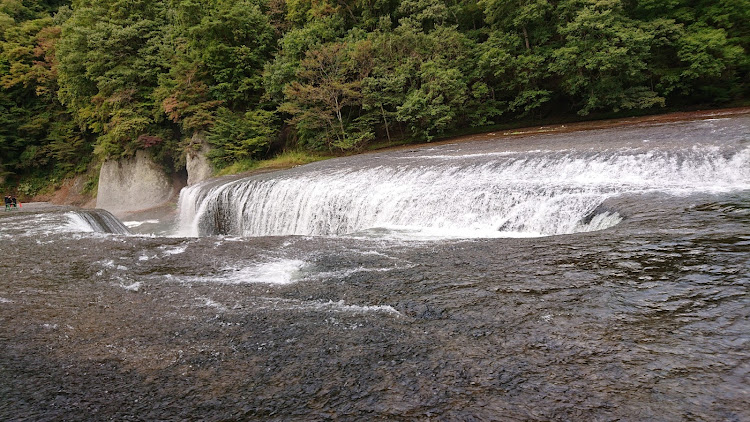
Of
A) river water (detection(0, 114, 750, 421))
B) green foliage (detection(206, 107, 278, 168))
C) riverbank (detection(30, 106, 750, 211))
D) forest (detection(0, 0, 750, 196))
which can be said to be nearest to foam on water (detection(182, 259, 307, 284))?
river water (detection(0, 114, 750, 421))

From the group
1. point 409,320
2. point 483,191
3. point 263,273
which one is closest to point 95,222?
point 263,273

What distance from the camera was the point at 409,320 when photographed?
3299mm

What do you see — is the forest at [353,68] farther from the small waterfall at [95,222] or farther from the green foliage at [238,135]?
the small waterfall at [95,222]

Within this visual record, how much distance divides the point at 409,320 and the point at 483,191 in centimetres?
593

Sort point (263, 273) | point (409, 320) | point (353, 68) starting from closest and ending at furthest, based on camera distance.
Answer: point (409, 320) < point (263, 273) < point (353, 68)

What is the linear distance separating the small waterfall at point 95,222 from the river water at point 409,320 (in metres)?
3.58

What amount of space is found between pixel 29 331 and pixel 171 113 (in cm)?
2353

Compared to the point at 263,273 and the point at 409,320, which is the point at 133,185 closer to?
the point at 263,273

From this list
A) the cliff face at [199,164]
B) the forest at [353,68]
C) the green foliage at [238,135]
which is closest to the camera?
the forest at [353,68]

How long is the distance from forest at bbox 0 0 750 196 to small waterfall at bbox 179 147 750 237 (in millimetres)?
9660

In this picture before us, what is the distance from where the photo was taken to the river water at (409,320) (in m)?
2.23

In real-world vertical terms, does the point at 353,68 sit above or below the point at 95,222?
above

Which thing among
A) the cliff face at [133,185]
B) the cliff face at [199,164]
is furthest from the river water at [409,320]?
the cliff face at [133,185]

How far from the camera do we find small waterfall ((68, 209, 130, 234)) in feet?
35.5
